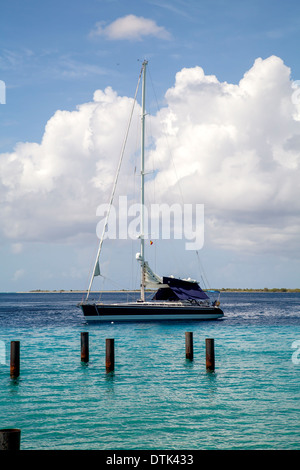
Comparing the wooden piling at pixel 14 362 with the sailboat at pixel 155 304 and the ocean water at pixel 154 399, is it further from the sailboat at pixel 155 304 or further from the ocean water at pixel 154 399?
the sailboat at pixel 155 304

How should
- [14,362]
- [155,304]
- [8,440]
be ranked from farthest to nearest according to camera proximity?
[155,304] < [14,362] < [8,440]

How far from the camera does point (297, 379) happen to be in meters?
23.2

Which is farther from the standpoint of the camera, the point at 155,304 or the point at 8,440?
the point at 155,304

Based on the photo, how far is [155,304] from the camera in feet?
172

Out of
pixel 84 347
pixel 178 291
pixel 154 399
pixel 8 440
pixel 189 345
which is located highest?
pixel 178 291

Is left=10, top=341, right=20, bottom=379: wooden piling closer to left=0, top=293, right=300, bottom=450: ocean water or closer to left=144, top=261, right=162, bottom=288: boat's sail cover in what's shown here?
left=0, top=293, right=300, bottom=450: ocean water

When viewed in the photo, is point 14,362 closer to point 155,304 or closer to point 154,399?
point 154,399

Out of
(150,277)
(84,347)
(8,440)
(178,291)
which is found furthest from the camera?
(178,291)

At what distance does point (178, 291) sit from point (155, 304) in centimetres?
400

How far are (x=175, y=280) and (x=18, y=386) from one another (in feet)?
114

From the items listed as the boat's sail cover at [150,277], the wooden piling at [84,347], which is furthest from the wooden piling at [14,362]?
the boat's sail cover at [150,277]

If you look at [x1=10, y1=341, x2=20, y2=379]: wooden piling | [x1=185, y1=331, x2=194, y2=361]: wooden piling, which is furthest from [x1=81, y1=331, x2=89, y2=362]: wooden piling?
[x1=185, y1=331, x2=194, y2=361]: wooden piling

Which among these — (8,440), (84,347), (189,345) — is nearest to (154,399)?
(189,345)
